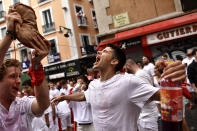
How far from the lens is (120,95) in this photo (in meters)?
2.49

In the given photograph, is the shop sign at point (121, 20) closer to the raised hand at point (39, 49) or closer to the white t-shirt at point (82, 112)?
the white t-shirt at point (82, 112)

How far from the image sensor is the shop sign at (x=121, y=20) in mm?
11770

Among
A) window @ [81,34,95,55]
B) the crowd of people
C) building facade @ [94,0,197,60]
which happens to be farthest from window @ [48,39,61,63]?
the crowd of people

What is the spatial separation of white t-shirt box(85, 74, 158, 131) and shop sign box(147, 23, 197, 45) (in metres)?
8.70

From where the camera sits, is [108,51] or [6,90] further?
[108,51]

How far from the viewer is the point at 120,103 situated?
249 cm

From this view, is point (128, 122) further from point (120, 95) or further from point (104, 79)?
point (104, 79)

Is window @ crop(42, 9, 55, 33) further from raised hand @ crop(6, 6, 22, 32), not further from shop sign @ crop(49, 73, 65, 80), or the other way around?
raised hand @ crop(6, 6, 22, 32)

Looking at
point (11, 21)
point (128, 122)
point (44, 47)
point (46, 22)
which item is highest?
point (46, 22)

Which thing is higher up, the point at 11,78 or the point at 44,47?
the point at 44,47

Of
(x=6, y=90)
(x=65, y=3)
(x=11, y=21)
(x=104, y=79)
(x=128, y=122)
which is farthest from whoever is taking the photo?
(x=65, y=3)

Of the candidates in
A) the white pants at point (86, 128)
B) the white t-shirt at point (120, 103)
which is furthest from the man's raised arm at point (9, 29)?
the white pants at point (86, 128)

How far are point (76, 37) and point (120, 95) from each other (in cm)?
1976

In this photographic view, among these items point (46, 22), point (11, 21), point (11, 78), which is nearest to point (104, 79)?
point (11, 78)
